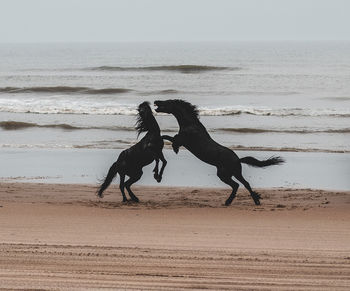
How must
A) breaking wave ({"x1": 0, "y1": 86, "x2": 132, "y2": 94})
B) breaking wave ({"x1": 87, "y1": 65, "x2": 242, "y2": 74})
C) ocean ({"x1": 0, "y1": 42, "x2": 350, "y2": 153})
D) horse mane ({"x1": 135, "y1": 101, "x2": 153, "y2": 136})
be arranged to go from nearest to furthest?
horse mane ({"x1": 135, "y1": 101, "x2": 153, "y2": 136})
ocean ({"x1": 0, "y1": 42, "x2": 350, "y2": 153})
breaking wave ({"x1": 0, "y1": 86, "x2": 132, "y2": 94})
breaking wave ({"x1": 87, "y1": 65, "x2": 242, "y2": 74})

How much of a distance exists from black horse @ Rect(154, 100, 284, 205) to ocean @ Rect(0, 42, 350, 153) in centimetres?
737

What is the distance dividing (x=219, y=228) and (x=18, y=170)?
6.96 metres

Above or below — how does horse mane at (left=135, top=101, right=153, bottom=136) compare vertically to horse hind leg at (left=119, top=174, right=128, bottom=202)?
above

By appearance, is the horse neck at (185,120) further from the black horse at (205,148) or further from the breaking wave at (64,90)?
the breaking wave at (64,90)

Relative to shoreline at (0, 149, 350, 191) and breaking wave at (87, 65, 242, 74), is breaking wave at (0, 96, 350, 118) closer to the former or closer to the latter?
shoreline at (0, 149, 350, 191)

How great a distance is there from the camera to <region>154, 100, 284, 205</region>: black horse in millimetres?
11422

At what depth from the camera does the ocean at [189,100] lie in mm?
21203

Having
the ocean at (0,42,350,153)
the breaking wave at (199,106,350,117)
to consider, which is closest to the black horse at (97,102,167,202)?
the ocean at (0,42,350,153)

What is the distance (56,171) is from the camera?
15094 millimetres

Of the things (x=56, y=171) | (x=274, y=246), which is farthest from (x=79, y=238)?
(x=56, y=171)

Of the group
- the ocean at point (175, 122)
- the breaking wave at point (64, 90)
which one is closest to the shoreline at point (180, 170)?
the ocean at point (175, 122)

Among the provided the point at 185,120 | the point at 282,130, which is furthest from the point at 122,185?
the point at 282,130

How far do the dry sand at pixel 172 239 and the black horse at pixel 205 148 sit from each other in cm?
42

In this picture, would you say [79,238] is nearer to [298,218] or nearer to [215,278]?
[215,278]
